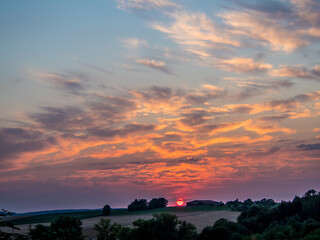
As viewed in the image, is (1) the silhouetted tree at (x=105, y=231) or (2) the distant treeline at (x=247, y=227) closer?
(2) the distant treeline at (x=247, y=227)

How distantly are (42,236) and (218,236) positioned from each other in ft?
289

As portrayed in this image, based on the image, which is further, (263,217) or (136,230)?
(263,217)

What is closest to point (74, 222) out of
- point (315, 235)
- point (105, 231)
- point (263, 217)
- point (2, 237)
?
point (105, 231)

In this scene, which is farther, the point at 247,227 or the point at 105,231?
the point at 247,227

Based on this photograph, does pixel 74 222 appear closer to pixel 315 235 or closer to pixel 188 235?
pixel 188 235

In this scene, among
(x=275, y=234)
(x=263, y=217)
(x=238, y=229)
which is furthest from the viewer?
(x=263, y=217)

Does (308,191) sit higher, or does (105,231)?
(308,191)

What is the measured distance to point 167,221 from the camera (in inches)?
3728

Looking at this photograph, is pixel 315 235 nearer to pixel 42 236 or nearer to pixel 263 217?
pixel 263 217

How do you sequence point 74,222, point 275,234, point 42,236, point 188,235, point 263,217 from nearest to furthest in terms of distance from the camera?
point 42,236
point 275,234
point 188,235
point 263,217
point 74,222

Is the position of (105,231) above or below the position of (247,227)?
above

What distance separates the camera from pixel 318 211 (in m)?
94.4

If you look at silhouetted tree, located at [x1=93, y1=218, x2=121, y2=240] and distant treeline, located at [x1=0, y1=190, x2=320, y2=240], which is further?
silhouetted tree, located at [x1=93, y1=218, x2=121, y2=240]

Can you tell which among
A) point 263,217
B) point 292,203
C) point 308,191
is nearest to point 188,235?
point 263,217
